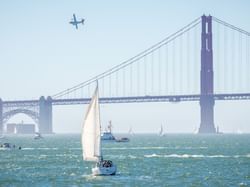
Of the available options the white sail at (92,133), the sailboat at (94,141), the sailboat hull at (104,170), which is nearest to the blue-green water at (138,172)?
the sailboat hull at (104,170)

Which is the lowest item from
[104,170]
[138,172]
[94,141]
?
[138,172]

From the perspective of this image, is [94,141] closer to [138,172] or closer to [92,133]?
[92,133]

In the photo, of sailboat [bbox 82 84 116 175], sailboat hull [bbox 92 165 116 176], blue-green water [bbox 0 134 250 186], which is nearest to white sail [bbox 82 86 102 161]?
sailboat [bbox 82 84 116 175]

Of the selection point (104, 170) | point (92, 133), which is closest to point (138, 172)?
point (104, 170)

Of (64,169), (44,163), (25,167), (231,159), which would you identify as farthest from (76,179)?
(231,159)

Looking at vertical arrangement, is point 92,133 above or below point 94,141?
above

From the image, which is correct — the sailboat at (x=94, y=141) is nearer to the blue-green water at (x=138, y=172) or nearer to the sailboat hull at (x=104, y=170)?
the sailboat hull at (x=104, y=170)

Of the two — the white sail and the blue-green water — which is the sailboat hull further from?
the white sail
